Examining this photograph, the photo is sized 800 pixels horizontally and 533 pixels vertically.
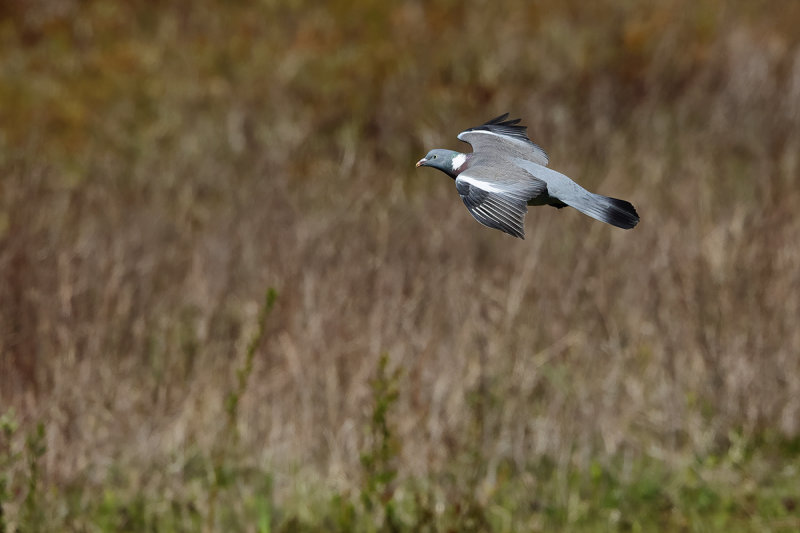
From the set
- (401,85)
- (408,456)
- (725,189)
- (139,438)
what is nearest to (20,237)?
(139,438)

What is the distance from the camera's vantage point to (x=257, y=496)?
4.08 m

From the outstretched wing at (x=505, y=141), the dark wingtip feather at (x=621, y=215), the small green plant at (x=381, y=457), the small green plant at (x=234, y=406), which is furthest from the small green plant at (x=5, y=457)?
the dark wingtip feather at (x=621, y=215)

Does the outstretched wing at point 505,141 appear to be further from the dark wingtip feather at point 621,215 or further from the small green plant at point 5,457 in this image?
the small green plant at point 5,457

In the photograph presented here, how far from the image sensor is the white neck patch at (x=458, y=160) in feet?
5.18

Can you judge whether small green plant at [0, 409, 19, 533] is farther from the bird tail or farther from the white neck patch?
the bird tail

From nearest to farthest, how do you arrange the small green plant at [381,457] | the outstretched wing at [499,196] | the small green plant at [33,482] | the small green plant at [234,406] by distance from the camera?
the outstretched wing at [499,196], the small green plant at [234,406], the small green plant at [33,482], the small green plant at [381,457]

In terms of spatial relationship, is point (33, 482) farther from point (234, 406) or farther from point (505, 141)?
point (505, 141)

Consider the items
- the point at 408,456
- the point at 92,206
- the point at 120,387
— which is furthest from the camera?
the point at 92,206

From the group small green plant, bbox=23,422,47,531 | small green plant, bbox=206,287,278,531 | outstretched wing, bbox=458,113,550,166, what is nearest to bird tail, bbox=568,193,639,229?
outstretched wing, bbox=458,113,550,166

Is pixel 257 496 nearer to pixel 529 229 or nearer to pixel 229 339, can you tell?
pixel 229 339

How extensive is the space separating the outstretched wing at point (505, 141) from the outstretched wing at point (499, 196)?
159 millimetres

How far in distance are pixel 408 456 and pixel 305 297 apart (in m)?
0.83

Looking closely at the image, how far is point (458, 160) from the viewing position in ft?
5.24

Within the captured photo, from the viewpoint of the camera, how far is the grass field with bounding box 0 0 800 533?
4.08m
